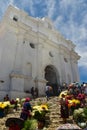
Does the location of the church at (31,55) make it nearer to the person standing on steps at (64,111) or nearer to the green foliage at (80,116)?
the person standing on steps at (64,111)

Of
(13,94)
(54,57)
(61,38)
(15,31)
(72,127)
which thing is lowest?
(72,127)

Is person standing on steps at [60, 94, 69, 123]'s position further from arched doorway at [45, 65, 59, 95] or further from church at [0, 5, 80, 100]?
arched doorway at [45, 65, 59, 95]

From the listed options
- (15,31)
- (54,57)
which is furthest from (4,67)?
(54,57)

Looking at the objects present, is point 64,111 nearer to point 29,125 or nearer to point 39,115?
point 39,115

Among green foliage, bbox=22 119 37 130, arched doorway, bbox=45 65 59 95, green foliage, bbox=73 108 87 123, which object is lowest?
green foliage, bbox=22 119 37 130

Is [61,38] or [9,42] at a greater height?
[61,38]

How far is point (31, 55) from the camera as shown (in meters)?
24.2

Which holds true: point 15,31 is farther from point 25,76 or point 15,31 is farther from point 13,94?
point 13,94

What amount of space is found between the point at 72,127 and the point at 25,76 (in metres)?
18.0

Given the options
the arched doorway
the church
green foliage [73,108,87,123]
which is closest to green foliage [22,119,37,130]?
green foliage [73,108,87,123]

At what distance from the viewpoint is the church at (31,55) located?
66.9 ft

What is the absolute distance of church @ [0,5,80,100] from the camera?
20406 millimetres

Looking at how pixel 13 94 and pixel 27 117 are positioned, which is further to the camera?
pixel 13 94

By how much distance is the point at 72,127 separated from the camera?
3738mm
